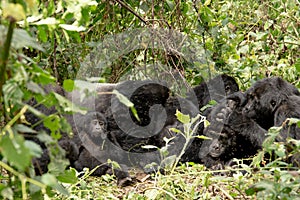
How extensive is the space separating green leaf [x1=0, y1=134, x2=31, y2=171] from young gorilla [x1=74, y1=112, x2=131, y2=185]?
180cm

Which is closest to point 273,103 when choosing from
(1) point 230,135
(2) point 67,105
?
(1) point 230,135

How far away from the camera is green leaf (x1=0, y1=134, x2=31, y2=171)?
67cm

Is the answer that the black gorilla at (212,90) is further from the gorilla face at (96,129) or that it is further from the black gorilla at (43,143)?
the black gorilla at (43,143)

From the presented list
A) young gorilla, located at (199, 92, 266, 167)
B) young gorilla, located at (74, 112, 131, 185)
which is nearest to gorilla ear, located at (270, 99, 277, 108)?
young gorilla, located at (199, 92, 266, 167)

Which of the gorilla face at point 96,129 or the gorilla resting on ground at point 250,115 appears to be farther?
the gorilla face at point 96,129

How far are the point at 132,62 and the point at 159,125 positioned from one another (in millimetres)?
379

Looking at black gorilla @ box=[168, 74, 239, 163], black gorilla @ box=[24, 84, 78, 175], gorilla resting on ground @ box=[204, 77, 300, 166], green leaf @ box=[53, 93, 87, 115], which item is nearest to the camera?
green leaf @ box=[53, 93, 87, 115]

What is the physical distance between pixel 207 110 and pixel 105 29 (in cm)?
70

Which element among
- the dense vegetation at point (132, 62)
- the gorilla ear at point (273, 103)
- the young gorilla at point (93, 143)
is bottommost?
the young gorilla at point (93, 143)

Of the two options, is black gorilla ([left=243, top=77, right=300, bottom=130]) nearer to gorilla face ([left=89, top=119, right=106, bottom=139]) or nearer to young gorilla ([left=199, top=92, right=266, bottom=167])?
young gorilla ([left=199, top=92, right=266, bottom=167])

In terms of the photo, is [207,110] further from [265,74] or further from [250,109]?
[265,74]

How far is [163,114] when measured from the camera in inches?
105

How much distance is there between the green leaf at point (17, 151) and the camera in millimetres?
670

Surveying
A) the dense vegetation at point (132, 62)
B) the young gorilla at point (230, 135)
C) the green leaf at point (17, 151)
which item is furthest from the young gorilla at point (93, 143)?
the green leaf at point (17, 151)
